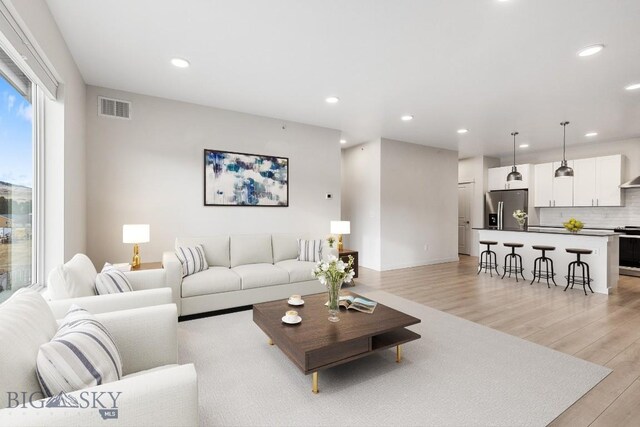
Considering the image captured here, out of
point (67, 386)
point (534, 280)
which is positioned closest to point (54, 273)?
point (67, 386)

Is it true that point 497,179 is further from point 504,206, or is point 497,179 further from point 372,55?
point 372,55

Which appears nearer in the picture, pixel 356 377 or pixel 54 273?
pixel 54 273

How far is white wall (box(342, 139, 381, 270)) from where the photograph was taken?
21.3ft

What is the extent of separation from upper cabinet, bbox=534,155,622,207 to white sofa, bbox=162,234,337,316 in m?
5.95

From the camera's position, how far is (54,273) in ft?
6.68

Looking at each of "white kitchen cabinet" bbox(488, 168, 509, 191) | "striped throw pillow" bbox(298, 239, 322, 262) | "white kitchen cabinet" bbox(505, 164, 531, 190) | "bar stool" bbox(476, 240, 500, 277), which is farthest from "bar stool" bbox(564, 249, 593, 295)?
"striped throw pillow" bbox(298, 239, 322, 262)

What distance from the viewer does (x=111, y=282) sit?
2389mm

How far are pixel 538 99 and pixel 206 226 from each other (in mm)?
5022

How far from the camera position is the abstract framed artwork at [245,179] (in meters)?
4.59

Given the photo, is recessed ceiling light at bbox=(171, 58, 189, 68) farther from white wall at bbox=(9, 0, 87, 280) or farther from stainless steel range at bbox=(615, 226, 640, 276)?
stainless steel range at bbox=(615, 226, 640, 276)

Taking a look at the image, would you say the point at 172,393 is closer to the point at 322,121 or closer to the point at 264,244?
the point at 264,244

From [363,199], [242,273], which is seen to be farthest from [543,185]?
[242,273]

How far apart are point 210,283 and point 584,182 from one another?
7.84 meters

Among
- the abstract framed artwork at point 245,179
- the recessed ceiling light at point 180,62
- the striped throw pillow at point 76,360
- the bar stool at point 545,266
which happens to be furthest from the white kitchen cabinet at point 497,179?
the striped throw pillow at point 76,360
